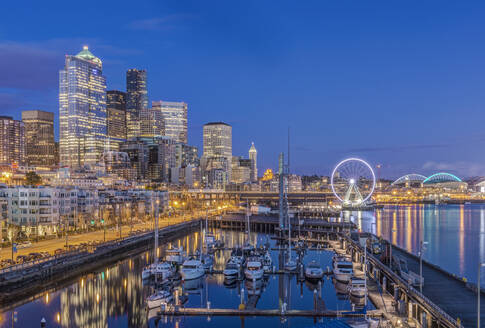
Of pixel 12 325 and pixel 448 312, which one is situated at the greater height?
pixel 448 312

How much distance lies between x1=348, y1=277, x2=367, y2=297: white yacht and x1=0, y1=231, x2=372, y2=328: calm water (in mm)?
955

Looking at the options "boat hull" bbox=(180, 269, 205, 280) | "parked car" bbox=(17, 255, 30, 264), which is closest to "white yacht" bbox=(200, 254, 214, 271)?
"boat hull" bbox=(180, 269, 205, 280)

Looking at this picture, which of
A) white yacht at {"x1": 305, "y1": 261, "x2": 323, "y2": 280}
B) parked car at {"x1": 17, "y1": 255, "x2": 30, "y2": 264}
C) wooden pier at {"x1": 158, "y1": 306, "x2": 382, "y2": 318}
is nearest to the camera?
wooden pier at {"x1": 158, "y1": 306, "x2": 382, "y2": 318}

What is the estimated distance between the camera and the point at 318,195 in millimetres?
184000

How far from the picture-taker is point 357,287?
133ft

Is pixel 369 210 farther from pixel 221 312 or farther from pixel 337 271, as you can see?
pixel 221 312

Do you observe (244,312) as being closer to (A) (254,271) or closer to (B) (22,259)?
(A) (254,271)

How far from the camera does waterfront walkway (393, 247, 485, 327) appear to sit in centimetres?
2916

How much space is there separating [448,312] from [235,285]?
21.9 meters

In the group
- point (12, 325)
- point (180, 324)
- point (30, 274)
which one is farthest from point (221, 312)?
point (30, 274)

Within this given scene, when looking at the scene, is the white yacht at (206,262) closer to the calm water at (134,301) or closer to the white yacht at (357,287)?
the calm water at (134,301)

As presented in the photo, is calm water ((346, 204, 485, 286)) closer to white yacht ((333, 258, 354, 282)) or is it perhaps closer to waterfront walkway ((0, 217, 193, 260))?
Answer: white yacht ((333, 258, 354, 282))

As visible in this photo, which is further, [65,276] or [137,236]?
[137,236]

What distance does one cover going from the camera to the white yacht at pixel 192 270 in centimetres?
4809
